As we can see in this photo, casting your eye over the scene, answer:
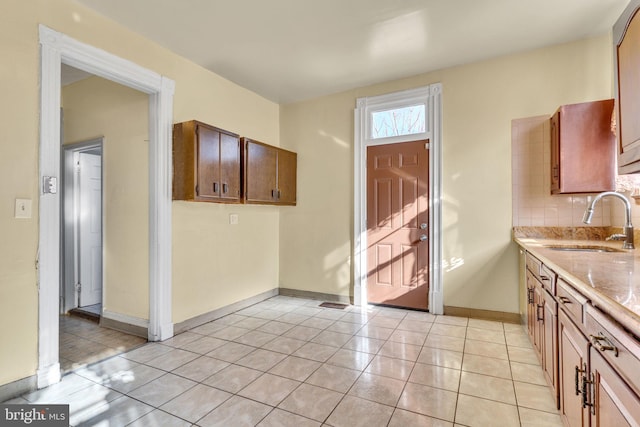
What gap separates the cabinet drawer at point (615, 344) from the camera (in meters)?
0.91

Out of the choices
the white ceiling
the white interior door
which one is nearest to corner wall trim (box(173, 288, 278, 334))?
the white interior door

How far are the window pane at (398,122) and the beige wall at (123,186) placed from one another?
8.87ft

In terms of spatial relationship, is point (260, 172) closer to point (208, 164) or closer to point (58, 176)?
point (208, 164)

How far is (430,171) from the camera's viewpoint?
3.83 meters

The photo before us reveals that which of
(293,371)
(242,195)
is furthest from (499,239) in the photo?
(242,195)

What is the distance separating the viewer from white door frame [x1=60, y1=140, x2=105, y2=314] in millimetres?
3986

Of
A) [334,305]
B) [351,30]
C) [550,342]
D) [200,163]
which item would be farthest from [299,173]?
[550,342]

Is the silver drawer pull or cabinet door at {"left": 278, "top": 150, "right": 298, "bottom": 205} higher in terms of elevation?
cabinet door at {"left": 278, "top": 150, "right": 298, "bottom": 205}

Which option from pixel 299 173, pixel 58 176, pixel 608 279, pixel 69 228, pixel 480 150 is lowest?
pixel 608 279

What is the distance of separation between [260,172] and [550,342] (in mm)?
3211

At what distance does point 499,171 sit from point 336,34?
2240 mm

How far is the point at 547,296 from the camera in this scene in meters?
2.03

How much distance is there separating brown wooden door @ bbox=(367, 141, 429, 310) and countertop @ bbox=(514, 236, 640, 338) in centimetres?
171

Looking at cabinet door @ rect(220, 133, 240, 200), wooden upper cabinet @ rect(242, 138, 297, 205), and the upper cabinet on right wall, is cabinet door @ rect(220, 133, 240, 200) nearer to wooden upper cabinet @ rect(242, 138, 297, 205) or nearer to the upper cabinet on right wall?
Result: wooden upper cabinet @ rect(242, 138, 297, 205)
